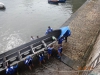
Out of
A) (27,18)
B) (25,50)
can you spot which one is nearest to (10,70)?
(25,50)

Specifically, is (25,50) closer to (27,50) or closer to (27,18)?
(27,50)

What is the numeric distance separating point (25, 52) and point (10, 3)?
26316 millimetres

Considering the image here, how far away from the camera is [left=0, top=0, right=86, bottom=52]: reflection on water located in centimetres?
2267

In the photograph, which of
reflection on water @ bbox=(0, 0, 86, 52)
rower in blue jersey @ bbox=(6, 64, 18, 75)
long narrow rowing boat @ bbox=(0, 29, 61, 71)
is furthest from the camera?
reflection on water @ bbox=(0, 0, 86, 52)

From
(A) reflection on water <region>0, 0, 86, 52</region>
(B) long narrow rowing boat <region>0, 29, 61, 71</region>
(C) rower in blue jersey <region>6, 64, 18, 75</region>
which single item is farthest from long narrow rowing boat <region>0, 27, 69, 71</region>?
(A) reflection on water <region>0, 0, 86, 52</region>

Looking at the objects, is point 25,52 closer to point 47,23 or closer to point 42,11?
point 47,23

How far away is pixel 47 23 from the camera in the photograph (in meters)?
27.5

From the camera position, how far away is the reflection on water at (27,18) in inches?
893

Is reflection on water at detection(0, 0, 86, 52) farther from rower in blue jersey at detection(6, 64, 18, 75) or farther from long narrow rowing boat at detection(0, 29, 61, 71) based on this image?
rower in blue jersey at detection(6, 64, 18, 75)

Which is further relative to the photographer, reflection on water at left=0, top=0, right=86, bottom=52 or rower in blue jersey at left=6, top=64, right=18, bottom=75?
reflection on water at left=0, top=0, right=86, bottom=52

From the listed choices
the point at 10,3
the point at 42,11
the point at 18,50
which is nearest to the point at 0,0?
the point at 10,3

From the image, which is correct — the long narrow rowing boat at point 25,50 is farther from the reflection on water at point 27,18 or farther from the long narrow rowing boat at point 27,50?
the reflection on water at point 27,18

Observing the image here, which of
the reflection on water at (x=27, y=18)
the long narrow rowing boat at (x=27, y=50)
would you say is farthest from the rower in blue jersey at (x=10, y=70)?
the reflection on water at (x=27, y=18)

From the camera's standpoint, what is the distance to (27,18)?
96.4 feet
